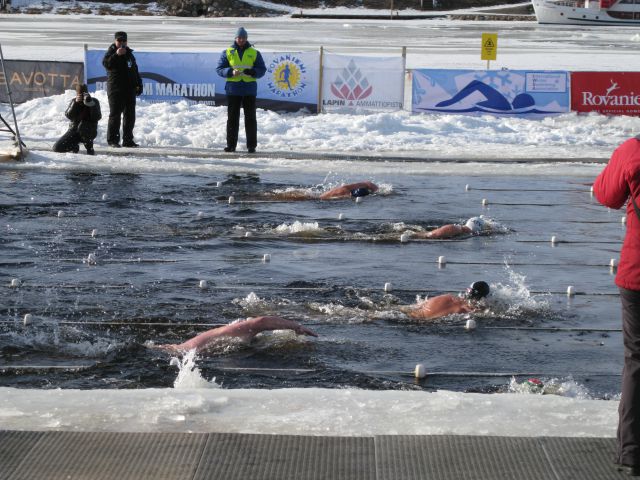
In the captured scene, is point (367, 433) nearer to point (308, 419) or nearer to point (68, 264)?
point (308, 419)

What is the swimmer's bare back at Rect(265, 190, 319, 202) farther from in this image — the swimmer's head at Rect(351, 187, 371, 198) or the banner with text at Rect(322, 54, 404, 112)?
the banner with text at Rect(322, 54, 404, 112)

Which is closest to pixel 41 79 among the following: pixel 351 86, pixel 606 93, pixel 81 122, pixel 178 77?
pixel 178 77

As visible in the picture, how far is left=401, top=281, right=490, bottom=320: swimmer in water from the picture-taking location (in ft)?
28.1

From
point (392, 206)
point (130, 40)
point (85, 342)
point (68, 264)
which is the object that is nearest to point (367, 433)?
point (85, 342)

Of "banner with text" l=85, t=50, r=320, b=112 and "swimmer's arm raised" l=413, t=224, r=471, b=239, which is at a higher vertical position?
"banner with text" l=85, t=50, r=320, b=112

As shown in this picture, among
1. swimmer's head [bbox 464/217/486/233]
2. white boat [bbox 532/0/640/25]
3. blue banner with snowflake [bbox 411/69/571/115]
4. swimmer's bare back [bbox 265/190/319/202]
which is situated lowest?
swimmer's head [bbox 464/217/486/233]

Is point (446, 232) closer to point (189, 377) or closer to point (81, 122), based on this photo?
point (189, 377)

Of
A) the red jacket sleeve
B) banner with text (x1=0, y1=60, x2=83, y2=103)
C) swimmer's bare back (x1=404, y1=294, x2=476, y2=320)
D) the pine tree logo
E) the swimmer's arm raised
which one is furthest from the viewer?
banner with text (x1=0, y1=60, x2=83, y2=103)

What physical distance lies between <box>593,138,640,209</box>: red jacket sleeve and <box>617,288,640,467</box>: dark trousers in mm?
407

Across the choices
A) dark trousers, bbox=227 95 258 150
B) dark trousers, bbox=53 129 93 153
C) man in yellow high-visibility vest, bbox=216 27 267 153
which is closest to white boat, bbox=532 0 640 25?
dark trousers, bbox=227 95 258 150

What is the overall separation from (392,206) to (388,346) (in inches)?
224

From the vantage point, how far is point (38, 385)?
688cm

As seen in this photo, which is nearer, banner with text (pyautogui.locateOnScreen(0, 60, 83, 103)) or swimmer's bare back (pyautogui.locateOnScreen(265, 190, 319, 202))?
swimmer's bare back (pyautogui.locateOnScreen(265, 190, 319, 202))

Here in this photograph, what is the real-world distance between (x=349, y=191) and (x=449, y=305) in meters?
5.51
